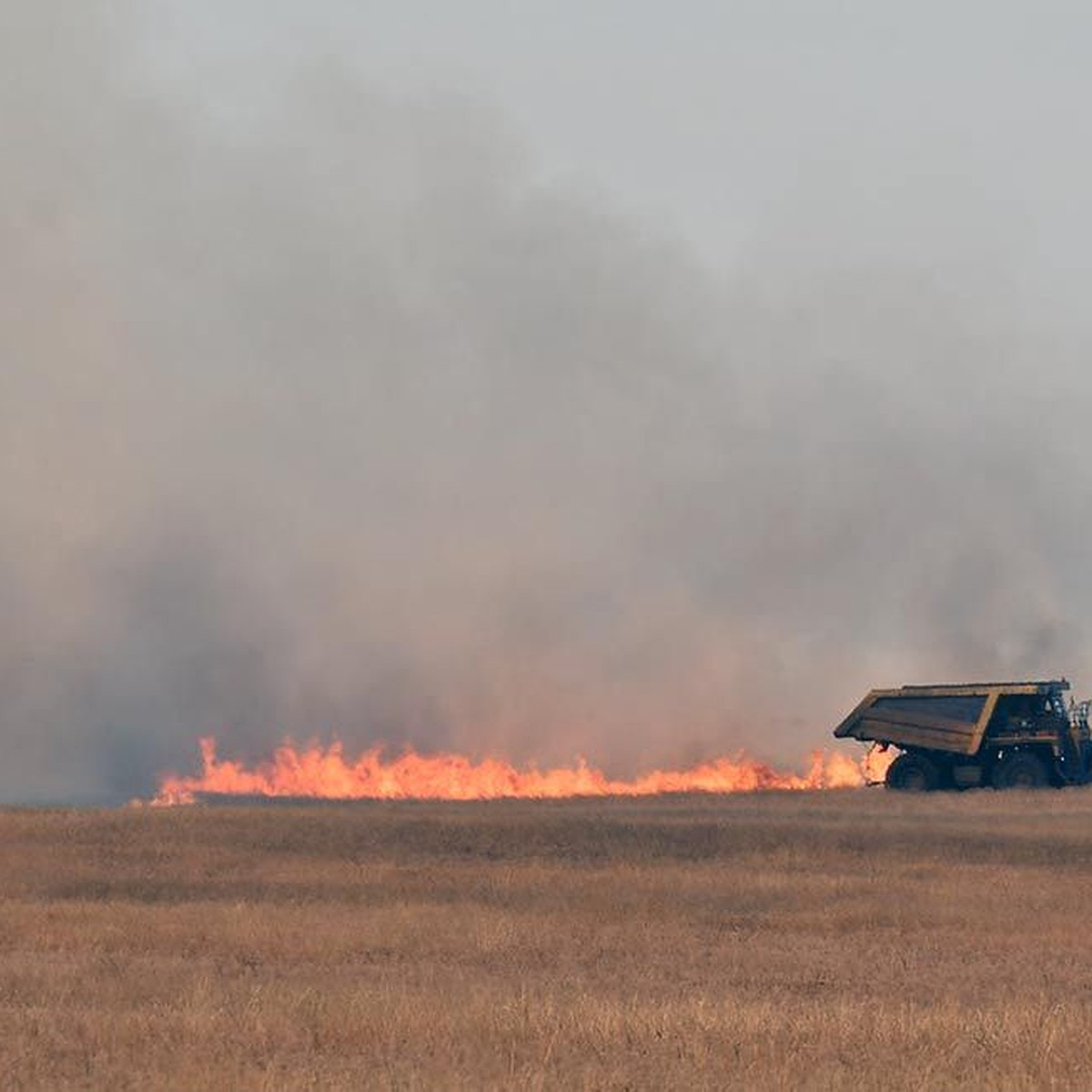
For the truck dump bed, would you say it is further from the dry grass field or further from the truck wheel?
the dry grass field

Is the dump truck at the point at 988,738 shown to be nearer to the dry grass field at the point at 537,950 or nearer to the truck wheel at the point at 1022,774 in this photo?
the truck wheel at the point at 1022,774

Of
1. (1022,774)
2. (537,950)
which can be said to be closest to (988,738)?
(1022,774)

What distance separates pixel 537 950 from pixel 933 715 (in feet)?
138

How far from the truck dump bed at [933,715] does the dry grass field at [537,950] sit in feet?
58.6

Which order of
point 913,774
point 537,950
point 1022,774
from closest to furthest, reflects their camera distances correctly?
point 537,950 < point 1022,774 < point 913,774

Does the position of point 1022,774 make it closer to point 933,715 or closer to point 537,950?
point 933,715

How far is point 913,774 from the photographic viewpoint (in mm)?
62375

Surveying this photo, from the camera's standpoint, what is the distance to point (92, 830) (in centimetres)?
3738

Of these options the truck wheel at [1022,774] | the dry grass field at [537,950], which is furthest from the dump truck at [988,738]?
the dry grass field at [537,950]

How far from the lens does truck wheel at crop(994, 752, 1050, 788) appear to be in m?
61.2

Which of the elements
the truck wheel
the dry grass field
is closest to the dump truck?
the truck wheel

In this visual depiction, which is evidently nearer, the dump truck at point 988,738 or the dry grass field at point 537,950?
the dry grass field at point 537,950

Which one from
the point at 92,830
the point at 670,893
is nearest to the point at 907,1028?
the point at 670,893

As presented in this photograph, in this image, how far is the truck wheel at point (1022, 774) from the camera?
61.2 meters
